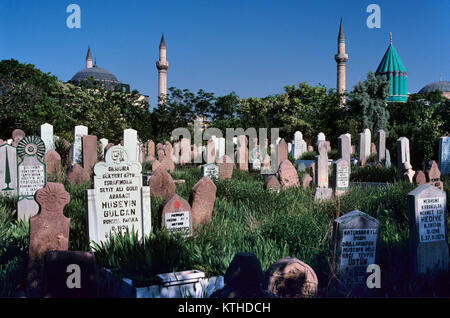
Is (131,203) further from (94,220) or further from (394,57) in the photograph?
(394,57)

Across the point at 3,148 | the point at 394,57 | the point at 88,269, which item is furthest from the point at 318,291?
the point at 394,57

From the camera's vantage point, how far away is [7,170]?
9312 mm

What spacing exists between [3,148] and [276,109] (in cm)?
3548

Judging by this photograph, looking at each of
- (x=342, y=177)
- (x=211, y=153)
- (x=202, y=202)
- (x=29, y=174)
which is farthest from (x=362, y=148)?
(x=29, y=174)

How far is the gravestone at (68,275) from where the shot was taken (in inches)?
167

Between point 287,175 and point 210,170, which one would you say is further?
point 210,170

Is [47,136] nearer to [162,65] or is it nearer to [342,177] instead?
A: [342,177]

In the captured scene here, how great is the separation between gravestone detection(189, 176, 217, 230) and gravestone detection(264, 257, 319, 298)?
297cm

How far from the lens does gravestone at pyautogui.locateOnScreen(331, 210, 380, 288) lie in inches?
195

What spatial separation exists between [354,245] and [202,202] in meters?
2.98

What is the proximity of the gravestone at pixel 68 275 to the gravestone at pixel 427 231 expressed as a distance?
356 cm

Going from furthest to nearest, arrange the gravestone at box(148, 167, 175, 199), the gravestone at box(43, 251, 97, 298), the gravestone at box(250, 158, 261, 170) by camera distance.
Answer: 1. the gravestone at box(250, 158, 261, 170)
2. the gravestone at box(148, 167, 175, 199)
3. the gravestone at box(43, 251, 97, 298)

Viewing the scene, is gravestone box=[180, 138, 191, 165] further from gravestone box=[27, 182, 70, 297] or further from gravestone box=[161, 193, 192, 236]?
gravestone box=[27, 182, 70, 297]

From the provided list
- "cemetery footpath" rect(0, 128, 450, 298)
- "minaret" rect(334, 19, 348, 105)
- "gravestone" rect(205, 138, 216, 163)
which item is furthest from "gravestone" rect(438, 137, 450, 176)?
"minaret" rect(334, 19, 348, 105)
